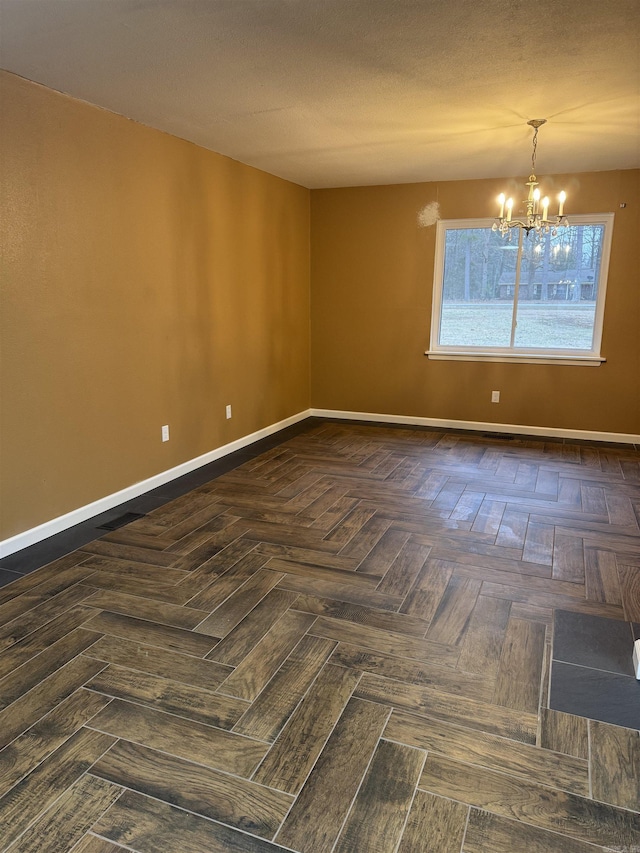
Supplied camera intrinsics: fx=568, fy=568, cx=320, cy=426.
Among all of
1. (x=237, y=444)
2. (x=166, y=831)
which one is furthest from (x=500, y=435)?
(x=166, y=831)

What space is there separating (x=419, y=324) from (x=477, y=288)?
0.65 meters

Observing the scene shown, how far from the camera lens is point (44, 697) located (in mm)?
1901

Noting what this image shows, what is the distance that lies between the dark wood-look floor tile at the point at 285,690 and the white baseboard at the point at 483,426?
3926 millimetres

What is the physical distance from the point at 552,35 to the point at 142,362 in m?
2.83

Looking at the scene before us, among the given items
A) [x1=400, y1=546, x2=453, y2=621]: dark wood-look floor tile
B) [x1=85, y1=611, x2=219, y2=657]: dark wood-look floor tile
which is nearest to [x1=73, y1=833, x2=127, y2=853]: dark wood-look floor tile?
[x1=85, y1=611, x2=219, y2=657]: dark wood-look floor tile

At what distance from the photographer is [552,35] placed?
2312 millimetres

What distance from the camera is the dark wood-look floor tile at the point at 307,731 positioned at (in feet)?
5.28

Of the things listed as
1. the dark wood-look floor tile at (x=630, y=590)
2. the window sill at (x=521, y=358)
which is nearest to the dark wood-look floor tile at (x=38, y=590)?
the dark wood-look floor tile at (x=630, y=590)

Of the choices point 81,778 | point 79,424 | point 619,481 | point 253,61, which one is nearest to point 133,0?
point 253,61

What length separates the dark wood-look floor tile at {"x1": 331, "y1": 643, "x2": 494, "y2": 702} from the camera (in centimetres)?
198

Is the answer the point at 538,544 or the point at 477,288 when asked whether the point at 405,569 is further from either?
the point at 477,288

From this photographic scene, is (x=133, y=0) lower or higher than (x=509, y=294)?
higher

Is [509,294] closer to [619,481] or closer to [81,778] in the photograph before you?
[619,481]

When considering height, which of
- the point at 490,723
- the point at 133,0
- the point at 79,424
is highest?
the point at 133,0
